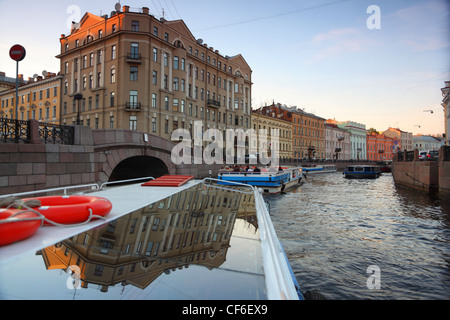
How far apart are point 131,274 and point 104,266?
29 cm

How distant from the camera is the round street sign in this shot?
1069 centimetres

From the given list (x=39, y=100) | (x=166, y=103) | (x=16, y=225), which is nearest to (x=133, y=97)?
(x=166, y=103)

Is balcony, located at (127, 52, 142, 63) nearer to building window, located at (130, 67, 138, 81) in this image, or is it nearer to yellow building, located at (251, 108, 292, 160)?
building window, located at (130, 67, 138, 81)

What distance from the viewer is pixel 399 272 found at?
232 inches

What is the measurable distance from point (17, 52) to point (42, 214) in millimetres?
10617

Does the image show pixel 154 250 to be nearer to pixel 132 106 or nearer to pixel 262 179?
pixel 262 179

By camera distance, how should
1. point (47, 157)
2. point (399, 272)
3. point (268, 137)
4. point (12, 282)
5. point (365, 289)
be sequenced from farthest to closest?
point (268, 137) < point (47, 157) < point (399, 272) < point (365, 289) < point (12, 282)

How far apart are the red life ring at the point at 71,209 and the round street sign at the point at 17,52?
9611 millimetres

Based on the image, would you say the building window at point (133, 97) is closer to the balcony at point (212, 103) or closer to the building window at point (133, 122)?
the building window at point (133, 122)

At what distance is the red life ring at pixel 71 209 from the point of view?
3.50 metres

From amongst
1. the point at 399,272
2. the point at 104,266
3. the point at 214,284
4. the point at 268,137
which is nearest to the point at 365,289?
the point at 399,272

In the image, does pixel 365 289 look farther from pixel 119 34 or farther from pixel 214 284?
pixel 119 34

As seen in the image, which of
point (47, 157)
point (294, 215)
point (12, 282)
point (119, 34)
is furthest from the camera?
Result: point (119, 34)

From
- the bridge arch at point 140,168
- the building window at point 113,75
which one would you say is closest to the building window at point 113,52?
the building window at point 113,75
